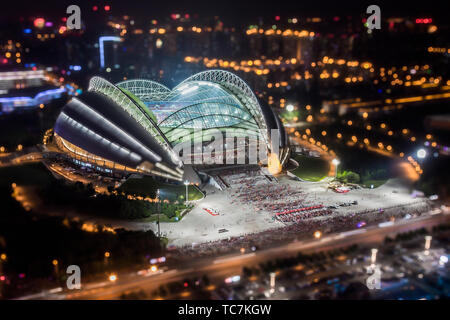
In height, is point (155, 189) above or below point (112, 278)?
above

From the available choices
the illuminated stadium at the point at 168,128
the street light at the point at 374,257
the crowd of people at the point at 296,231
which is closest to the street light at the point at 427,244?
the street light at the point at 374,257

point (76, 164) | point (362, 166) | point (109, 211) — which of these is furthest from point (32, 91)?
point (362, 166)

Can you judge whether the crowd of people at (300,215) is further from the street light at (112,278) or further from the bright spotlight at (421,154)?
the bright spotlight at (421,154)

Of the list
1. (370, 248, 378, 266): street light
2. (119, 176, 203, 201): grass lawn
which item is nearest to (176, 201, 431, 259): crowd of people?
(370, 248, 378, 266): street light

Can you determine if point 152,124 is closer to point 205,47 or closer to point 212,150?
point 212,150

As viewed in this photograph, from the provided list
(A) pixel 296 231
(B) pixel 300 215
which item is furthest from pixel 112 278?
(B) pixel 300 215

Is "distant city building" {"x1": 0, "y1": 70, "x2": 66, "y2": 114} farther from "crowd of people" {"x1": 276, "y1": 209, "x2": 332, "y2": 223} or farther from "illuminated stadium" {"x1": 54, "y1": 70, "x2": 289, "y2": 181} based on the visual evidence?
"crowd of people" {"x1": 276, "y1": 209, "x2": 332, "y2": 223}

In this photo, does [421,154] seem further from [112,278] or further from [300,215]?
[112,278]
